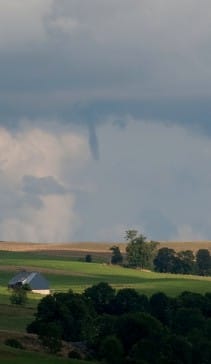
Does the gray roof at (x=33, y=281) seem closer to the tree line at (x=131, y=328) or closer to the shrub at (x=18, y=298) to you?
the shrub at (x=18, y=298)

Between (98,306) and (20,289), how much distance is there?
22.3 m

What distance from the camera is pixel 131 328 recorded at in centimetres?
11256

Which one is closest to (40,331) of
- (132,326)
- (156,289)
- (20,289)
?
(132,326)

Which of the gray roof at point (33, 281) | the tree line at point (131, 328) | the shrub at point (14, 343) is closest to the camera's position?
the shrub at point (14, 343)

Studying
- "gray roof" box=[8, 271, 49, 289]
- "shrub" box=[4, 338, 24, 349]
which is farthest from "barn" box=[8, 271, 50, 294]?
"shrub" box=[4, 338, 24, 349]

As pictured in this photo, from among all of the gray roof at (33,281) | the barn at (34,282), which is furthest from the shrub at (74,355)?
the gray roof at (33,281)

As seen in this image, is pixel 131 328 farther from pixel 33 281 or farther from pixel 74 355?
pixel 33 281

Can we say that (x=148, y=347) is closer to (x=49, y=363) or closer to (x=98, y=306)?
(x=49, y=363)

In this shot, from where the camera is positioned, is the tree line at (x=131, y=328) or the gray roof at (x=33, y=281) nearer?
the tree line at (x=131, y=328)

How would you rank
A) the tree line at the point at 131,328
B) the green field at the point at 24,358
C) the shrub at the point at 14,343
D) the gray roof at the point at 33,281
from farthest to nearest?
the gray roof at the point at 33,281 → the tree line at the point at 131,328 → the shrub at the point at 14,343 → the green field at the point at 24,358

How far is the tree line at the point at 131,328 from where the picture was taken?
104m

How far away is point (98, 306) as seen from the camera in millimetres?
148000

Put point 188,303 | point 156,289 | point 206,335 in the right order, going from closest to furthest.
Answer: point 206,335, point 188,303, point 156,289

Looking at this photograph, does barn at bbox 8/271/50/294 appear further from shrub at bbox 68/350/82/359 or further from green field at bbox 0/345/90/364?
green field at bbox 0/345/90/364
